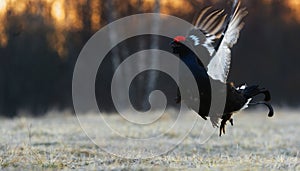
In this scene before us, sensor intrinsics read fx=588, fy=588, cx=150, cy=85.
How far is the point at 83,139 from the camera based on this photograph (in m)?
8.56

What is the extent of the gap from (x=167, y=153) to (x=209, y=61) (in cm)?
197

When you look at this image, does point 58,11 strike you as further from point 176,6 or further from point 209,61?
point 209,61

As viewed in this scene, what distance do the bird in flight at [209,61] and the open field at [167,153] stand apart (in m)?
→ 0.55

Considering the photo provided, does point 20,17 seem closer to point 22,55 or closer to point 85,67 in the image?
point 22,55

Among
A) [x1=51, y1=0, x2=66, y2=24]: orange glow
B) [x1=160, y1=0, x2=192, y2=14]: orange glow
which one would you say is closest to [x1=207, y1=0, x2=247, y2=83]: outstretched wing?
[x1=160, y1=0, x2=192, y2=14]: orange glow

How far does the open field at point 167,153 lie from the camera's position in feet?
17.6

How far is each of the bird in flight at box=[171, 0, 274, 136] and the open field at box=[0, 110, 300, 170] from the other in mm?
545

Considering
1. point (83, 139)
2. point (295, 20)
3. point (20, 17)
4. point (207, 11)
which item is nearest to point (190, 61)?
point (207, 11)

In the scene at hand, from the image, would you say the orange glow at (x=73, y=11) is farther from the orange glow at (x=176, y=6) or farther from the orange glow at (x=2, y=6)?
the orange glow at (x=2, y=6)

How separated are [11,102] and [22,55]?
133 centimetres

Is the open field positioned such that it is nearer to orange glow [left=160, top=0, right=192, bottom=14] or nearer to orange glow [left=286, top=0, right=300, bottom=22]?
orange glow [left=160, top=0, right=192, bottom=14]

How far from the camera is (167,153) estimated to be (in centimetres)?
702

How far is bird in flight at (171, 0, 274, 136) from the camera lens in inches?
205

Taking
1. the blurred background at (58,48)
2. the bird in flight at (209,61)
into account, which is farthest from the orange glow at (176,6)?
the bird in flight at (209,61)
